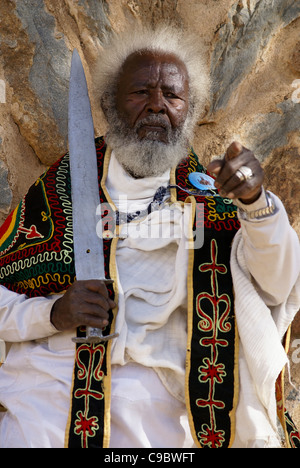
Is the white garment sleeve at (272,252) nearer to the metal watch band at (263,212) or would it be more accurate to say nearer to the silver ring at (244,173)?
the metal watch band at (263,212)

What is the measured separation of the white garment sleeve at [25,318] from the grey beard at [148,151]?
0.67 meters

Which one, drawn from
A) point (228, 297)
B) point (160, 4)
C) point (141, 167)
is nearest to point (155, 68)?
point (141, 167)

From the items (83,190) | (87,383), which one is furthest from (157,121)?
(87,383)

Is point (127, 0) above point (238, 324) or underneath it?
above

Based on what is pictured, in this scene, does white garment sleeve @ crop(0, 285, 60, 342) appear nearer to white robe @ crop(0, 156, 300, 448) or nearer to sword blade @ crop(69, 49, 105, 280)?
white robe @ crop(0, 156, 300, 448)

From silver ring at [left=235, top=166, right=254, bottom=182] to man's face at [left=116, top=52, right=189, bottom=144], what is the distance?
925 mm

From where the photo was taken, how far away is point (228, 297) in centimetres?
248

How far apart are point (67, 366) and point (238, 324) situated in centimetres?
63

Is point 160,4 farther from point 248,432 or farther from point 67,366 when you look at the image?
point 248,432

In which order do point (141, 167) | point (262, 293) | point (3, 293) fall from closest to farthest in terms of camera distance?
point (262, 293), point (3, 293), point (141, 167)

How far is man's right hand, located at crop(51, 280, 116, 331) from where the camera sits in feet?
7.72

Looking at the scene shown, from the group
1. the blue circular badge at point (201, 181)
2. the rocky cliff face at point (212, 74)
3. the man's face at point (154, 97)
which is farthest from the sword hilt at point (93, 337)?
the rocky cliff face at point (212, 74)

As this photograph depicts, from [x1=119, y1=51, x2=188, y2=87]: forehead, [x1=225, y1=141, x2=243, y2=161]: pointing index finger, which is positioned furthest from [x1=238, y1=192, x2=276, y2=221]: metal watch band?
[x1=119, y1=51, x2=188, y2=87]: forehead

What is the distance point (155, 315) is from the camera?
2.47 m
